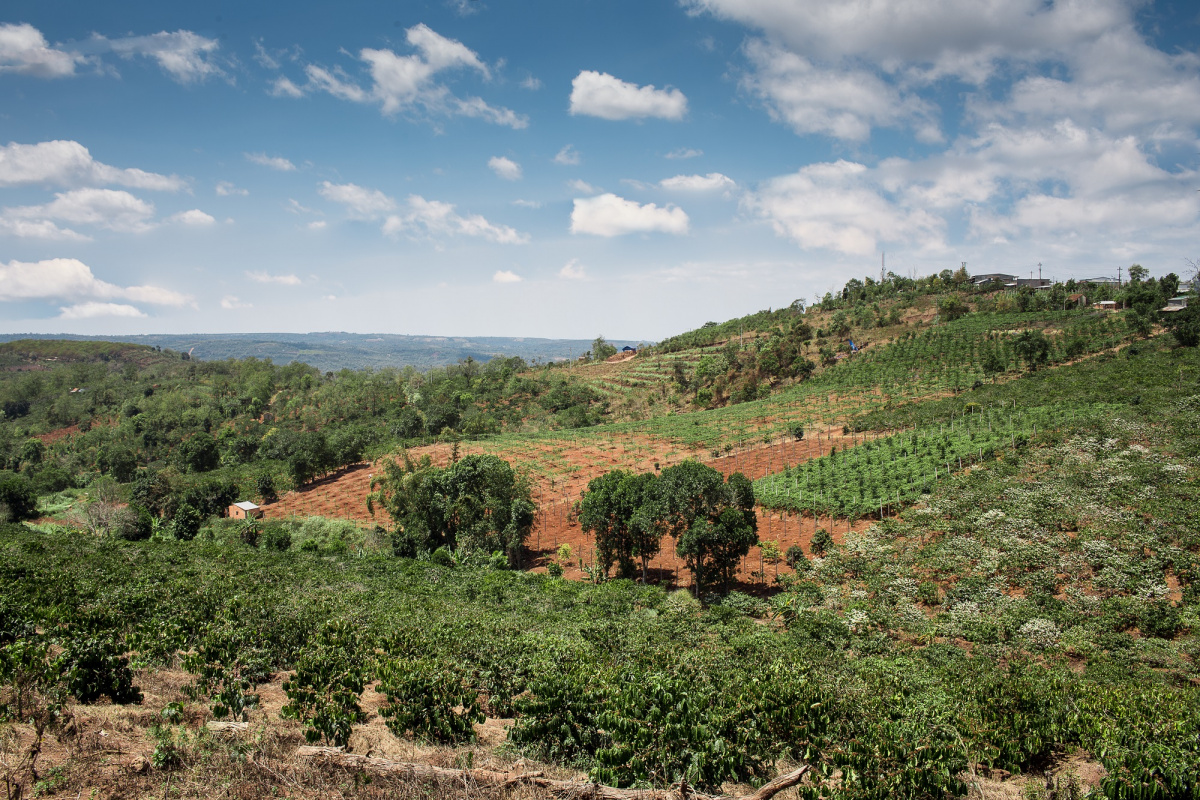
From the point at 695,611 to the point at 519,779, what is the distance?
11112mm

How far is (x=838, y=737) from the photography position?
795cm

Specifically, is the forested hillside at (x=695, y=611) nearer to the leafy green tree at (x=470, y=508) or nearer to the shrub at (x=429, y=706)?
the shrub at (x=429, y=706)

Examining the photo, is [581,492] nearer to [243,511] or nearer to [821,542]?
[821,542]

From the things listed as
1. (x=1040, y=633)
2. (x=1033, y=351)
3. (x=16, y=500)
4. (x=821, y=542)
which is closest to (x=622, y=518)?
(x=821, y=542)

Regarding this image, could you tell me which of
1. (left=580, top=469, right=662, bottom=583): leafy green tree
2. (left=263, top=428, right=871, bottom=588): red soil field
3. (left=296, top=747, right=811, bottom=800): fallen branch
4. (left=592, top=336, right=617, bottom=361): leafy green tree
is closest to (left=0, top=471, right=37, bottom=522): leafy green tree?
(left=263, top=428, right=871, bottom=588): red soil field

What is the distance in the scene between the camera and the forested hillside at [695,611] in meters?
7.27

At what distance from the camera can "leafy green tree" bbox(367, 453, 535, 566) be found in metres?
27.3

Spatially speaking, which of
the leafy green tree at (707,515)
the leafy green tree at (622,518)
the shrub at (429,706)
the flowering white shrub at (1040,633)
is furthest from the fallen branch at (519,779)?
the leafy green tree at (622,518)

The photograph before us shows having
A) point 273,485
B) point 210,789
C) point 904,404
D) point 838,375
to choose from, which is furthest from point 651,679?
point 838,375

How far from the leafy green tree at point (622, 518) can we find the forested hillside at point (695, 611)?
0.17 m

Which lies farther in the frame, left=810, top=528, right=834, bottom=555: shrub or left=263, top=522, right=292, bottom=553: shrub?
left=263, top=522, right=292, bottom=553: shrub

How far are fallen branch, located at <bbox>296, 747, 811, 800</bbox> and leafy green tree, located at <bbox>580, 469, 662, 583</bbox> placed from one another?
46.9 ft

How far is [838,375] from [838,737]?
62.8 meters

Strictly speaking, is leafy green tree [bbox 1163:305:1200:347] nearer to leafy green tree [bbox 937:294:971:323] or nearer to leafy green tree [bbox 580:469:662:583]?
leafy green tree [bbox 937:294:971:323]
